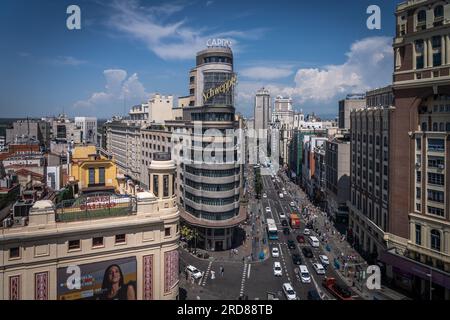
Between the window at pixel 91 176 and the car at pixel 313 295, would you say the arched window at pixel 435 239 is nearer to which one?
the car at pixel 313 295

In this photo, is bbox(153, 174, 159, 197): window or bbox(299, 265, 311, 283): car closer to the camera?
bbox(153, 174, 159, 197): window

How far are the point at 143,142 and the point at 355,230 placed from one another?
40650 millimetres

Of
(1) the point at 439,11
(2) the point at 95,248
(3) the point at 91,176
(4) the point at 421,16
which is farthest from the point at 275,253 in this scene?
(1) the point at 439,11

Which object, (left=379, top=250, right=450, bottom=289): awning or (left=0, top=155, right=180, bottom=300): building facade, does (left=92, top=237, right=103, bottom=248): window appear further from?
(left=379, top=250, right=450, bottom=289): awning

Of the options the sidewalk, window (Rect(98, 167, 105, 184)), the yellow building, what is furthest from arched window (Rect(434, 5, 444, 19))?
window (Rect(98, 167, 105, 184))

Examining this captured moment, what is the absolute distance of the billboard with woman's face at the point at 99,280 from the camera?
63.6 ft

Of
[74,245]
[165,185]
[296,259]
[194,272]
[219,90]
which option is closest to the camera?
[74,245]

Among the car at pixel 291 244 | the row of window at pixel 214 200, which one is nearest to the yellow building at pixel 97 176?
the row of window at pixel 214 200

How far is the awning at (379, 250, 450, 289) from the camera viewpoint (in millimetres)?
28219

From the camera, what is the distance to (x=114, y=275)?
20578 millimetres

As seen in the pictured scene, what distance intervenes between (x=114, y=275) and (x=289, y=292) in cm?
1660

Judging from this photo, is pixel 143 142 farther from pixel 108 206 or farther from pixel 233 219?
pixel 108 206

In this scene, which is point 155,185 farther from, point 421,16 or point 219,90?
point 219,90

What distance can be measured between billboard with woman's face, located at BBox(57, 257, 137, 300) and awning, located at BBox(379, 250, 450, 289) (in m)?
24.0
